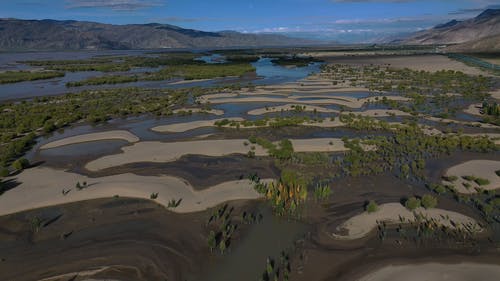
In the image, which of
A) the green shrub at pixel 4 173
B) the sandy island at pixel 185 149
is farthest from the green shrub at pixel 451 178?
the green shrub at pixel 4 173

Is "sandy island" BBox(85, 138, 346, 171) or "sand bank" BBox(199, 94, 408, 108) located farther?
"sand bank" BBox(199, 94, 408, 108)

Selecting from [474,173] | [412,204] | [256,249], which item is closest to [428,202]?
[412,204]

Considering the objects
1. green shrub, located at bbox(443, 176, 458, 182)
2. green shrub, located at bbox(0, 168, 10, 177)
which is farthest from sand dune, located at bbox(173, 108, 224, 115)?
green shrub, located at bbox(443, 176, 458, 182)

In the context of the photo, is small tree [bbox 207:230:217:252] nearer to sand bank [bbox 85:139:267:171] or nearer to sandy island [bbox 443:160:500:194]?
sand bank [bbox 85:139:267:171]

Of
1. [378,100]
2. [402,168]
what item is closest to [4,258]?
[402,168]

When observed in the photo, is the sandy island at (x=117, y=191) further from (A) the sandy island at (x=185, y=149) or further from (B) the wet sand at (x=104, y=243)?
(A) the sandy island at (x=185, y=149)

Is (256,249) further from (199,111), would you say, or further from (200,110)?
(200,110)
